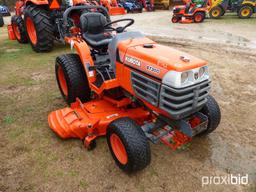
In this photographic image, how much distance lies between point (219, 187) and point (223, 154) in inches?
20.3

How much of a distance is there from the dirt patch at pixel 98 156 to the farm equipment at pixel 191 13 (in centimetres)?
842

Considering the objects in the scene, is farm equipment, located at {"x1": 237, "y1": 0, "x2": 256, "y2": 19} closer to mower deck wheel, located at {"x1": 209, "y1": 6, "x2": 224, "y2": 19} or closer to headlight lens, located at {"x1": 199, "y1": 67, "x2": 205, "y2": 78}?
mower deck wheel, located at {"x1": 209, "y1": 6, "x2": 224, "y2": 19}

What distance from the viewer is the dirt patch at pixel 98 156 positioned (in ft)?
8.02

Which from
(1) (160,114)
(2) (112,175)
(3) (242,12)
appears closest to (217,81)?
(1) (160,114)

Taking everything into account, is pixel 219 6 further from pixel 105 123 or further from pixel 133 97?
pixel 105 123

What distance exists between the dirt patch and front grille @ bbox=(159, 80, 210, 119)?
694 mm

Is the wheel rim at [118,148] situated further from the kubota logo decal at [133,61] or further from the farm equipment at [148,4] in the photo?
the farm equipment at [148,4]

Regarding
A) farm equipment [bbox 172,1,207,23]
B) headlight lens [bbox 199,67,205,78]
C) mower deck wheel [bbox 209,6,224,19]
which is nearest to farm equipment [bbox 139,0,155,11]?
mower deck wheel [bbox 209,6,224,19]

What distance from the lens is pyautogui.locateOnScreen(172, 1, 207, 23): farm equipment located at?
1187 centimetres

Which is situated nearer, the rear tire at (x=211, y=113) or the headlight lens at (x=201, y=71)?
the headlight lens at (x=201, y=71)

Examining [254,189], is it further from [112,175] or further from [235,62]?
[235,62]

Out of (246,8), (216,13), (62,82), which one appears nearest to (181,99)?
(62,82)
